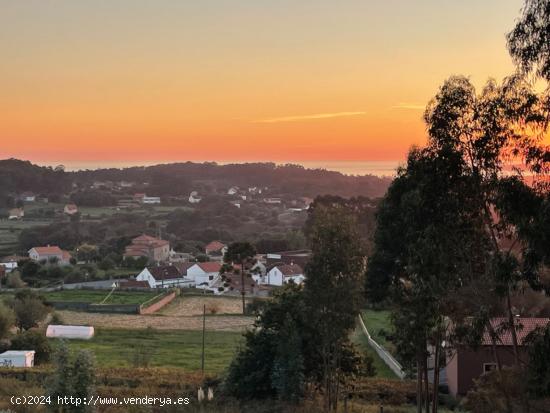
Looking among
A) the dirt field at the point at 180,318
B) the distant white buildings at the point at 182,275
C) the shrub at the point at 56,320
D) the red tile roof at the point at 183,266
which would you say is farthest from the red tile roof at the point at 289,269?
the shrub at the point at 56,320

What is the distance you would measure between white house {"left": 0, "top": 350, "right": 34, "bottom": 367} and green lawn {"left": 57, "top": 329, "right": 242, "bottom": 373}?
3.10 meters

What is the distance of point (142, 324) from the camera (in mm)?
44375

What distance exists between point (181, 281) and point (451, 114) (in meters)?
61.6

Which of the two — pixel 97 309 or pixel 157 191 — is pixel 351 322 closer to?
pixel 97 309

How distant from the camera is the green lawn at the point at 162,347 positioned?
28688 mm

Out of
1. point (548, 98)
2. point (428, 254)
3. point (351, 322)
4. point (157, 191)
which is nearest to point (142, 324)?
point (351, 322)

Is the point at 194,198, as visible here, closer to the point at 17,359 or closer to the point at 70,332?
the point at 70,332

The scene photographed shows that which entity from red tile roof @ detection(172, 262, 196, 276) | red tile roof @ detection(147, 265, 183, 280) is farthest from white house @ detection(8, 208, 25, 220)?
red tile roof @ detection(147, 265, 183, 280)

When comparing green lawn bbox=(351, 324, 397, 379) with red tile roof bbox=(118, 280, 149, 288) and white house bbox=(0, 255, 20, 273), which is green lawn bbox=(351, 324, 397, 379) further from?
white house bbox=(0, 255, 20, 273)

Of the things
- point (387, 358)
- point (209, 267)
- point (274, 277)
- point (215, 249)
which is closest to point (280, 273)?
point (274, 277)

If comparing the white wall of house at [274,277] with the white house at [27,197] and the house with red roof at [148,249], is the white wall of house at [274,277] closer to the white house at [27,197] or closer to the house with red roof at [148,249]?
the house with red roof at [148,249]

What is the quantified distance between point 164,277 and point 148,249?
20.0 metres

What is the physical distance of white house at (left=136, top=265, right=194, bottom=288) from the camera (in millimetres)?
67406

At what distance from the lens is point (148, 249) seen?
87625 millimetres
